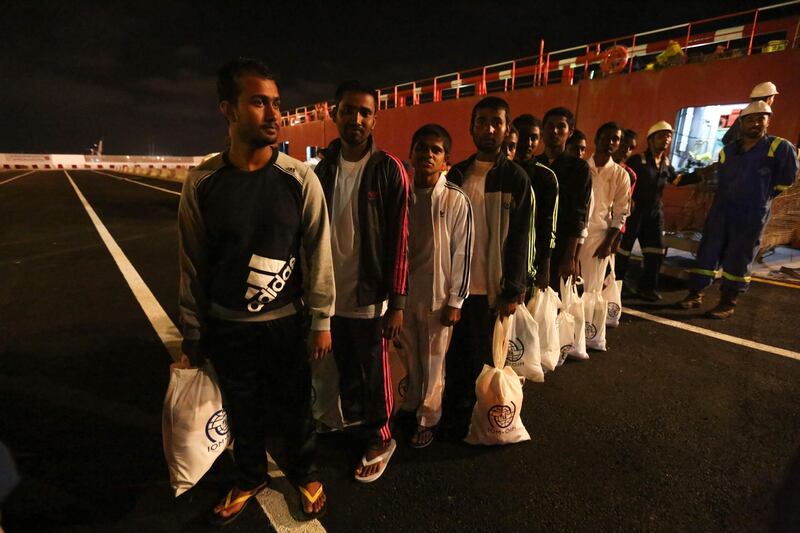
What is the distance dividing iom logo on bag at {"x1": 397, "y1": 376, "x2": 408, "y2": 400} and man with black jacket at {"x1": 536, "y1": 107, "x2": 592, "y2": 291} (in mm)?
1676

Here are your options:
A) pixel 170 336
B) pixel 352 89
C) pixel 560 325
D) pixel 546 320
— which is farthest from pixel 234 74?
pixel 170 336

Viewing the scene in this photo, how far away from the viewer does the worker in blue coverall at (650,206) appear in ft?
15.9

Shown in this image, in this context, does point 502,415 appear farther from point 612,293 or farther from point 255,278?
point 612,293

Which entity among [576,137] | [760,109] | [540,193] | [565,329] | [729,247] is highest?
[760,109]

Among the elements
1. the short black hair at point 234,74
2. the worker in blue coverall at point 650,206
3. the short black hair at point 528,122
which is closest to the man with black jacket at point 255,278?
the short black hair at point 234,74

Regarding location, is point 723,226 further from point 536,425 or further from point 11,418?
point 11,418

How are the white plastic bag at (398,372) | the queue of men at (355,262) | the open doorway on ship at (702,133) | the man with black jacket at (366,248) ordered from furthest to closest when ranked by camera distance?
1. the open doorway on ship at (702,133)
2. the white plastic bag at (398,372)
3. the man with black jacket at (366,248)
4. the queue of men at (355,262)

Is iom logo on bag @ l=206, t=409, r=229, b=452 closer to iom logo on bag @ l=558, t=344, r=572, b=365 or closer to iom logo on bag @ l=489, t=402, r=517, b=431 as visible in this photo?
iom logo on bag @ l=489, t=402, r=517, b=431

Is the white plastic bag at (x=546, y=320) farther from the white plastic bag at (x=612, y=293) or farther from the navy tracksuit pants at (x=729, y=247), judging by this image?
the navy tracksuit pants at (x=729, y=247)

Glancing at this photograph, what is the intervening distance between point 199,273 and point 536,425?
231 centimetres

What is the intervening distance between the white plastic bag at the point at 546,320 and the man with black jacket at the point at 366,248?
1.28 metres

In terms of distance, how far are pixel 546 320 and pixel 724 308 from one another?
10.3ft

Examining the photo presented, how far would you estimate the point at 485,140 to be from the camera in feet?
7.66

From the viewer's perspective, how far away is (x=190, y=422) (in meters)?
1.79
